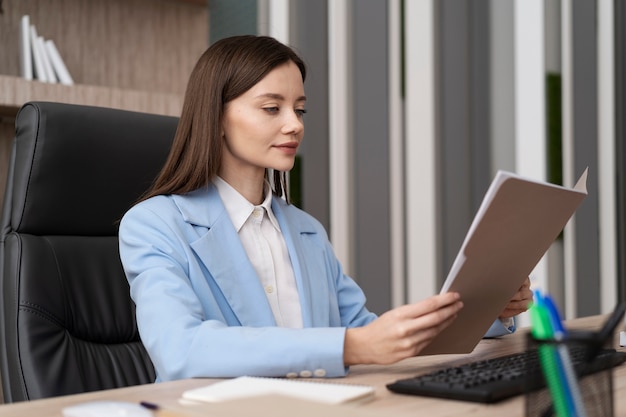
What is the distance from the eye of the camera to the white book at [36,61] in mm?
2801

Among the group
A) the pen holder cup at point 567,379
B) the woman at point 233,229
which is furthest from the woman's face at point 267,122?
the pen holder cup at point 567,379

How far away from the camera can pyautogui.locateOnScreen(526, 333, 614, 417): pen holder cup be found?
1.73ft

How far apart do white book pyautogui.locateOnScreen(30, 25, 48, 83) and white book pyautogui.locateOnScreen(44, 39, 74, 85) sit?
45mm

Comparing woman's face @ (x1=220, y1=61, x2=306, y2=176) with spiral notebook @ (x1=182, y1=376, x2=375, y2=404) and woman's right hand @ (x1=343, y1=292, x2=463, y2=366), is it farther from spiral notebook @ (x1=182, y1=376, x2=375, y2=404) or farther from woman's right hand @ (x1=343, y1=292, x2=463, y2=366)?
spiral notebook @ (x1=182, y1=376, x2=375, y2=404)

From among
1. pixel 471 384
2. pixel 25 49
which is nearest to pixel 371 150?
pixel 25 49

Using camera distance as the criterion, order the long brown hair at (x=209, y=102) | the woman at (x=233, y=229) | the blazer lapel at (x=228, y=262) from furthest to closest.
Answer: the long brown hair at (x=209, y=102)
the blazer lapel at (x=228, y=262)
the woman at (x=233, y=229)

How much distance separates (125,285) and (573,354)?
1.15m

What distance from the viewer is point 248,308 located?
130 cm

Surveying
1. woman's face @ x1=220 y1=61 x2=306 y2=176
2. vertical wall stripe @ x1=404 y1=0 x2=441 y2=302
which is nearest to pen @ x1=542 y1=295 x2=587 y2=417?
woman's face @ x1=220 y1=61 x2=306 y2=176

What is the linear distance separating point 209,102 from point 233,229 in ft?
0.81

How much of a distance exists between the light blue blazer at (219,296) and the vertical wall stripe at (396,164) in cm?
116

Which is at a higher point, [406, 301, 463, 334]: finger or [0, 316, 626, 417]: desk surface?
[406, 301, 463, 334]: finger

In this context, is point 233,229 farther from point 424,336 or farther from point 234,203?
point 424,336

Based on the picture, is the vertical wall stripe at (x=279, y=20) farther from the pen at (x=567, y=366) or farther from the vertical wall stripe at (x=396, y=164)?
the pen at (x=567, y=366)
